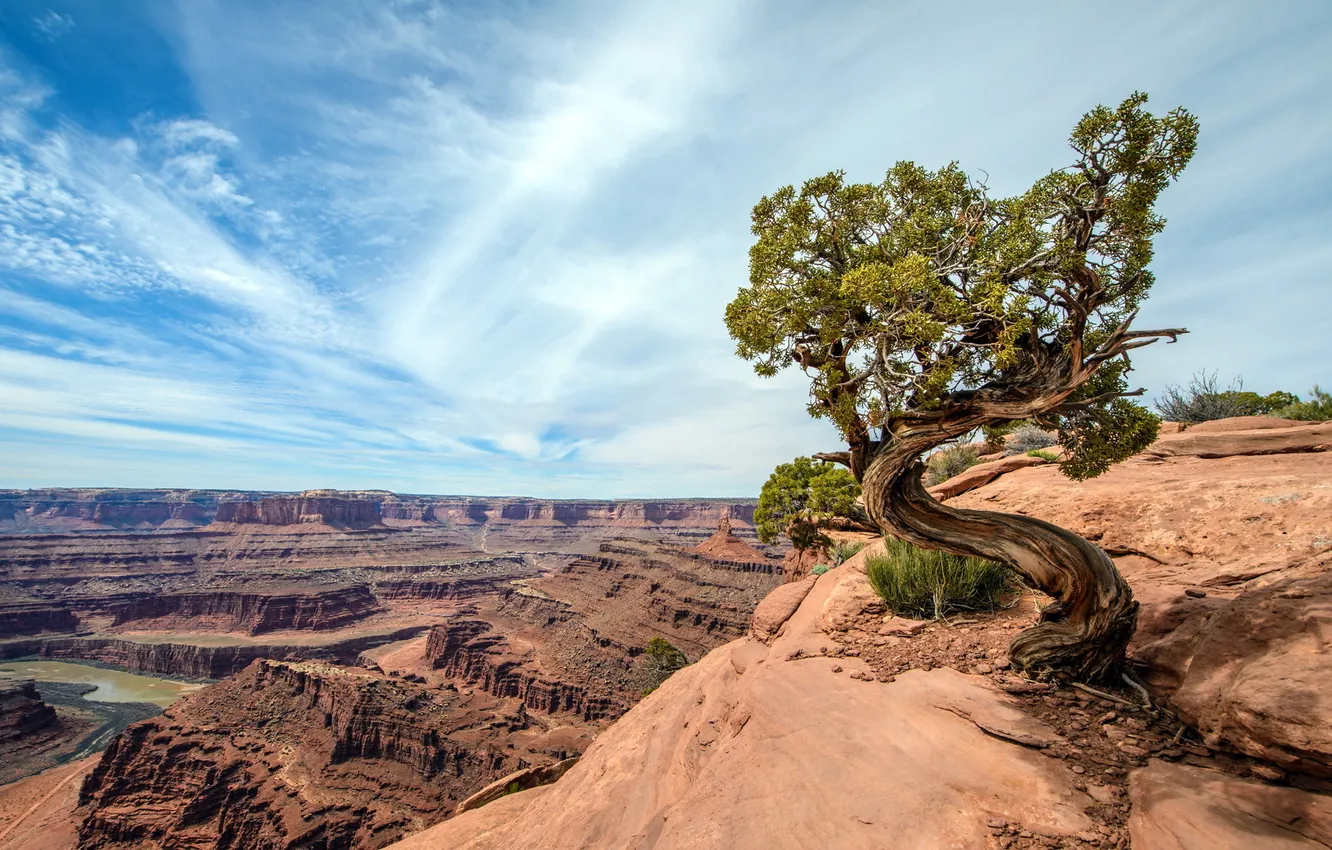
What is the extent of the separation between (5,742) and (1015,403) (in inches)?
3068

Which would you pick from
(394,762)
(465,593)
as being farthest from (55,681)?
(394,762)

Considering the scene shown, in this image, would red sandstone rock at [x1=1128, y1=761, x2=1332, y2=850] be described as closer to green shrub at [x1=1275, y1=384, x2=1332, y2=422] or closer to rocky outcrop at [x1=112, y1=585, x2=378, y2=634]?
green shrub at [x1=1275, y1=384, x2=1332, y2=422]

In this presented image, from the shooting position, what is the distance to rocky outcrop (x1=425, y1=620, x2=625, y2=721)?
48.2 m

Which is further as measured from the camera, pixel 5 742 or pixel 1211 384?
pixel 5 742

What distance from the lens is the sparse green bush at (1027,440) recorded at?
857 inches

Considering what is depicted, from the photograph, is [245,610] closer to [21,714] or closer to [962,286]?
[21,714]

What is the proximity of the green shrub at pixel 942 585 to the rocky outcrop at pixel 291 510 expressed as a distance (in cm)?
18614

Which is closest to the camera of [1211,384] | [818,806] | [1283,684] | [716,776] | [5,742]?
[1283,684]

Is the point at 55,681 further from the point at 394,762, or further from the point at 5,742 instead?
the point at 394,762

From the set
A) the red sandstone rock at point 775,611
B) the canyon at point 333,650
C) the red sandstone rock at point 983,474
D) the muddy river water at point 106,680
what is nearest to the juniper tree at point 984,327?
the red sandstone rock at point 775,611

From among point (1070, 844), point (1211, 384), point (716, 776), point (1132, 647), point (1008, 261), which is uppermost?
point (1211, 384)

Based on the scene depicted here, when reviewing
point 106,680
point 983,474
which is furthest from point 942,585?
point 106,680

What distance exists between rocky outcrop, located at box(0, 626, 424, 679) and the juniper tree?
82667 mm

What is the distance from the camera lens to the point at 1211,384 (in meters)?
19.5
